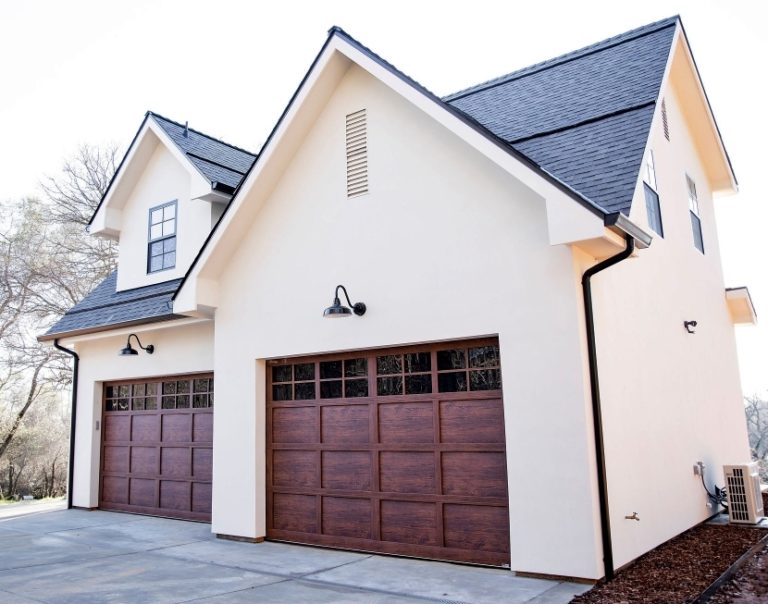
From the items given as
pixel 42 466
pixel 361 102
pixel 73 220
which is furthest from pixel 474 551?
pixel 42 466

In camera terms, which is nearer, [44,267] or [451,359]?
[451,359]

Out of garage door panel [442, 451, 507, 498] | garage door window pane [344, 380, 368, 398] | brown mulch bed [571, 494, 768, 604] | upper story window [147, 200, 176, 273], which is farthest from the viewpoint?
upper story window [147, 200, 176, 273]

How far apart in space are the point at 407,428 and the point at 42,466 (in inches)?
785

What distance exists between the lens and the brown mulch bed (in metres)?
5.28

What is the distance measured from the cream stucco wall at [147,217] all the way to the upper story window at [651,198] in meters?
6.81

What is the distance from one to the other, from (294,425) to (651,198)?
5652 mm

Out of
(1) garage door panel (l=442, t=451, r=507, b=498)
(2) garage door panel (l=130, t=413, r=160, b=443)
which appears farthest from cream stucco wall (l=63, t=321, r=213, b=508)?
(1) garage door panel (l=442, t=451, r=507, b=498)

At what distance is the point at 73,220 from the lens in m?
20.3

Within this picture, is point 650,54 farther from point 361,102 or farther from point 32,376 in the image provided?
point 32,376

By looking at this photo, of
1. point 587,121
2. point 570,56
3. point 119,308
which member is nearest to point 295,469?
point 119,308

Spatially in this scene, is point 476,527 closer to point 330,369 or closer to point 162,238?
point 330,369

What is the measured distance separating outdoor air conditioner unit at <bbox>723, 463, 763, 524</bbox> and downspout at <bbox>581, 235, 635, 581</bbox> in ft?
12.0

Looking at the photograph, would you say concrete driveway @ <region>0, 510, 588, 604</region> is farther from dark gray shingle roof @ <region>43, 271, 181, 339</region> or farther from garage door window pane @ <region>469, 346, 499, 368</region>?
dark gray shingle roof @ <region>43, 271, 181, 339</region>

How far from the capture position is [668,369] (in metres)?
8.16
